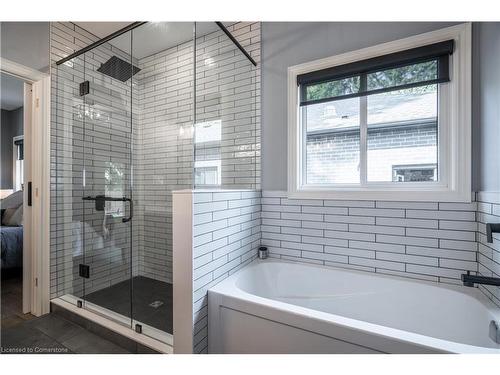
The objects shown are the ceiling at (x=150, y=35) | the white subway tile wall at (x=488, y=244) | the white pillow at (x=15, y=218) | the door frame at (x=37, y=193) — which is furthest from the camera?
the white pillow at (x=15, y=218)

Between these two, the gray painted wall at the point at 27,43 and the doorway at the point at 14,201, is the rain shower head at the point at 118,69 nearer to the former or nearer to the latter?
the gray painted wall at the point at 27,43

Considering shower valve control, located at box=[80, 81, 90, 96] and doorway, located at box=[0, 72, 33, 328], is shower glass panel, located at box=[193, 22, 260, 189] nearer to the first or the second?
shower valve control, located at box=[80, 81, 90, 96]

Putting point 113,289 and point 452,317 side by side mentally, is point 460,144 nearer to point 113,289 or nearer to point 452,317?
point 452,317

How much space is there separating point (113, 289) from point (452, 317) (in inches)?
104

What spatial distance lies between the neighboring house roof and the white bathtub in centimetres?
121

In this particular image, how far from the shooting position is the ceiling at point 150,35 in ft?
A: 6.19

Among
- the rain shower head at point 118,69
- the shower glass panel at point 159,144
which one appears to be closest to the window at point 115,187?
the shower glass panel at point 159,144

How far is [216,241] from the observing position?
142cm

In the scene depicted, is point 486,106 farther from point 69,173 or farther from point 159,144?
point 69,173

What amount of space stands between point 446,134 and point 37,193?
3.44 meters

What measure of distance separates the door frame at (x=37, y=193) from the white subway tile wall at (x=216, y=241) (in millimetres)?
1785

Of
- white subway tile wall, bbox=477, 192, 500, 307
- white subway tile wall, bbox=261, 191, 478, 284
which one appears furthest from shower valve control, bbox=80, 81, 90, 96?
white subway tile wall, bbox=477, 192, 500, 307
